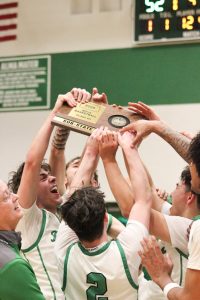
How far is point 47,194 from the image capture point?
3881 mm

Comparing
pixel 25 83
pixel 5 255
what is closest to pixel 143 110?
pixel 5 255

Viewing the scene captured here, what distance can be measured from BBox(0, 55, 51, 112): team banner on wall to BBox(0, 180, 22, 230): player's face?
4.13 m

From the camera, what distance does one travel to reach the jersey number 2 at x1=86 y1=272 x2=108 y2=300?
2736 millimetres

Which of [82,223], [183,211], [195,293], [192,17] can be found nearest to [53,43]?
[192,17]

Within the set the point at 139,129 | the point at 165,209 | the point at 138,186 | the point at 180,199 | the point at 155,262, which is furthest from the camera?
the point at 165,209

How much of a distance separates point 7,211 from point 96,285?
0.52 meters

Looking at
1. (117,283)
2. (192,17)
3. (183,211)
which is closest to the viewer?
(117,283)

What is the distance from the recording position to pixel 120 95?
6.65m

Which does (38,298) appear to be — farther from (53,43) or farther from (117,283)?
(53,43)

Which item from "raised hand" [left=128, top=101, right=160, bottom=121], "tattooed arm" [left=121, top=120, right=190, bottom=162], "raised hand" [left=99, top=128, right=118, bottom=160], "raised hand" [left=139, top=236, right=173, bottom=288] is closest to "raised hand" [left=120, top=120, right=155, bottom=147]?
"tattooed arm" [left=121, top=120, right=190, bottom=162]

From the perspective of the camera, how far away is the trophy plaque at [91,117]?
10.6 ft

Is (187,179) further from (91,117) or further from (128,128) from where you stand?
(91,117)

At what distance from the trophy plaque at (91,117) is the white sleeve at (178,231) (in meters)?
0.58

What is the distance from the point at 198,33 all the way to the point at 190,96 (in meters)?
0.65
